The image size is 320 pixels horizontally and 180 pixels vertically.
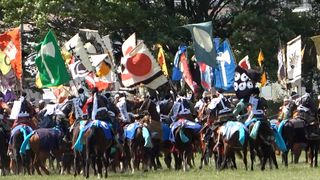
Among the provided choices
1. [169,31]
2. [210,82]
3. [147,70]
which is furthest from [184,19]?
[147,70]

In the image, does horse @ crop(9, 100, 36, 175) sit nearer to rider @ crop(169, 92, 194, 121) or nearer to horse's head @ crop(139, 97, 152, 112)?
horse's head @ crop(139, 97, 152, 112)

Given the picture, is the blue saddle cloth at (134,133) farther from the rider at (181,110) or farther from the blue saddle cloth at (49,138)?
the blue saddle cloth at (49,138)

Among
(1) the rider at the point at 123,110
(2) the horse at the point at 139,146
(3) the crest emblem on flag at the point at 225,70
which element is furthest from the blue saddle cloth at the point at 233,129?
(3) the crest emblem on flag at the point at 225,70

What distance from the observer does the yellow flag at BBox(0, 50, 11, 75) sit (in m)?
25.9

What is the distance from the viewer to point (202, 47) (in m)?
24.2

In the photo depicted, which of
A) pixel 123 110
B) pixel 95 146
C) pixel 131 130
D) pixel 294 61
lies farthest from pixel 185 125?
pixel 294 61

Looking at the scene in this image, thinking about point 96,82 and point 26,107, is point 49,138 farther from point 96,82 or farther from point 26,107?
point 96,82

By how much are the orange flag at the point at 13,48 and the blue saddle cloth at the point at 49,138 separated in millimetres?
3112

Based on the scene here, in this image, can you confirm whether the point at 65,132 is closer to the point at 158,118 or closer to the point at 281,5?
the point at 158,118

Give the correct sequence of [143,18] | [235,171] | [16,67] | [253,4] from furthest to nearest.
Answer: [253,4], [143,18], [16,67], [235,171]

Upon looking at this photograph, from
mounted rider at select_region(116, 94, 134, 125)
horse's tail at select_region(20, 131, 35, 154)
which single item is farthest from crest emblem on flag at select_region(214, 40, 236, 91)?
horse's tail at select_region(20, 131, 35, 154)

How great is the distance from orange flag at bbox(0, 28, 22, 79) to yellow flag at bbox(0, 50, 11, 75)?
0.19m

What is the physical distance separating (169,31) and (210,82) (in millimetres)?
13535

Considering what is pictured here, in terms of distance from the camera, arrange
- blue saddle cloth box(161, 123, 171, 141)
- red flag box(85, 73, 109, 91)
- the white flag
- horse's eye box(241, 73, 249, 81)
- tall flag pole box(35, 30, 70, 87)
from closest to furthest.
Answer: horse's eye box(241, 73, 249, 81), tall flag pole box(35, 30, 70, 87), blue saddle cloth box(161, 123, 171, 141), the white flag, red flag box(85, 73, 109, 91)
